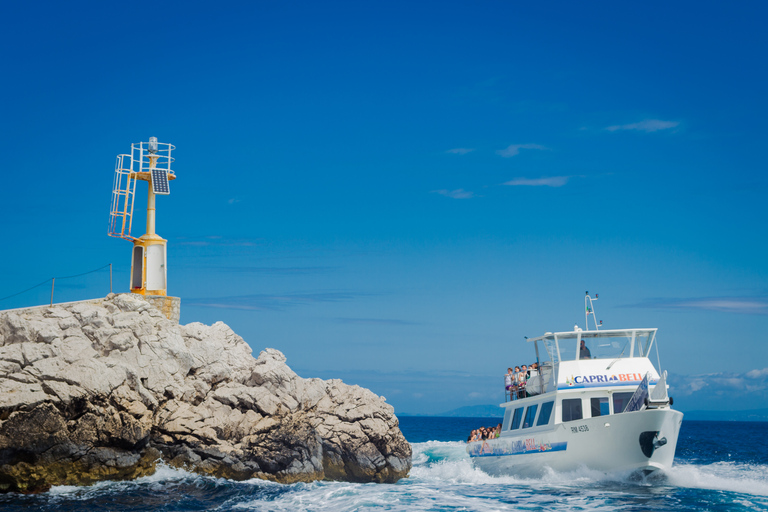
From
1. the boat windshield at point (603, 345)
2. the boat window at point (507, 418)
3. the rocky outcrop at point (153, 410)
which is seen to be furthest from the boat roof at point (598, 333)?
the rocky outcrop at point (153, 410)

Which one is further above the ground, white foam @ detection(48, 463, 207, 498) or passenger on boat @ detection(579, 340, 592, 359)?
passenger on boat @ detection(579, 340, 592, 359)

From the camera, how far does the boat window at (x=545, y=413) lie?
2116cm

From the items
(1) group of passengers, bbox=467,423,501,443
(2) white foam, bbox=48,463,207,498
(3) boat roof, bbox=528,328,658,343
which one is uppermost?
(3) boat roof, bbox=528,328,658,343

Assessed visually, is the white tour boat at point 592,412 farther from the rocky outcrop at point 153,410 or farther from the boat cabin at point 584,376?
→ the rocky outcrop at point 153,410

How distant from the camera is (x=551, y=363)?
72.8ft

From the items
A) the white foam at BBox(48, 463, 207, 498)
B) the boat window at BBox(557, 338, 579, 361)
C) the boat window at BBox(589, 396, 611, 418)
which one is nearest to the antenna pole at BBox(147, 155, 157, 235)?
the white foam at BBox(48, 463, 207, 498)

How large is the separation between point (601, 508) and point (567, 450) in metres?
3.86

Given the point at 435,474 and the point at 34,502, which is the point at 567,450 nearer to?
the point at 435,474

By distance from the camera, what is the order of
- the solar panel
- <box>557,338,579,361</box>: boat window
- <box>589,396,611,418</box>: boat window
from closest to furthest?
<box>589,396,611,418</box>: boat window
<box>557,338,579,361</box>: boat window
the solar panel

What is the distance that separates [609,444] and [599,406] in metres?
1.76

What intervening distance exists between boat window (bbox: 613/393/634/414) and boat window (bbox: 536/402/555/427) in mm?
1901

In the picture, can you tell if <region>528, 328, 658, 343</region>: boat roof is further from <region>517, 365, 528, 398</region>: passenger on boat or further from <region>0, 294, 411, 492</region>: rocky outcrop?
<region>0, 294, 411, 492</region>: rocky outcrop

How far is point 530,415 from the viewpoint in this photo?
2259 centimetres

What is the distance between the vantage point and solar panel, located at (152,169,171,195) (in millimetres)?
28875
